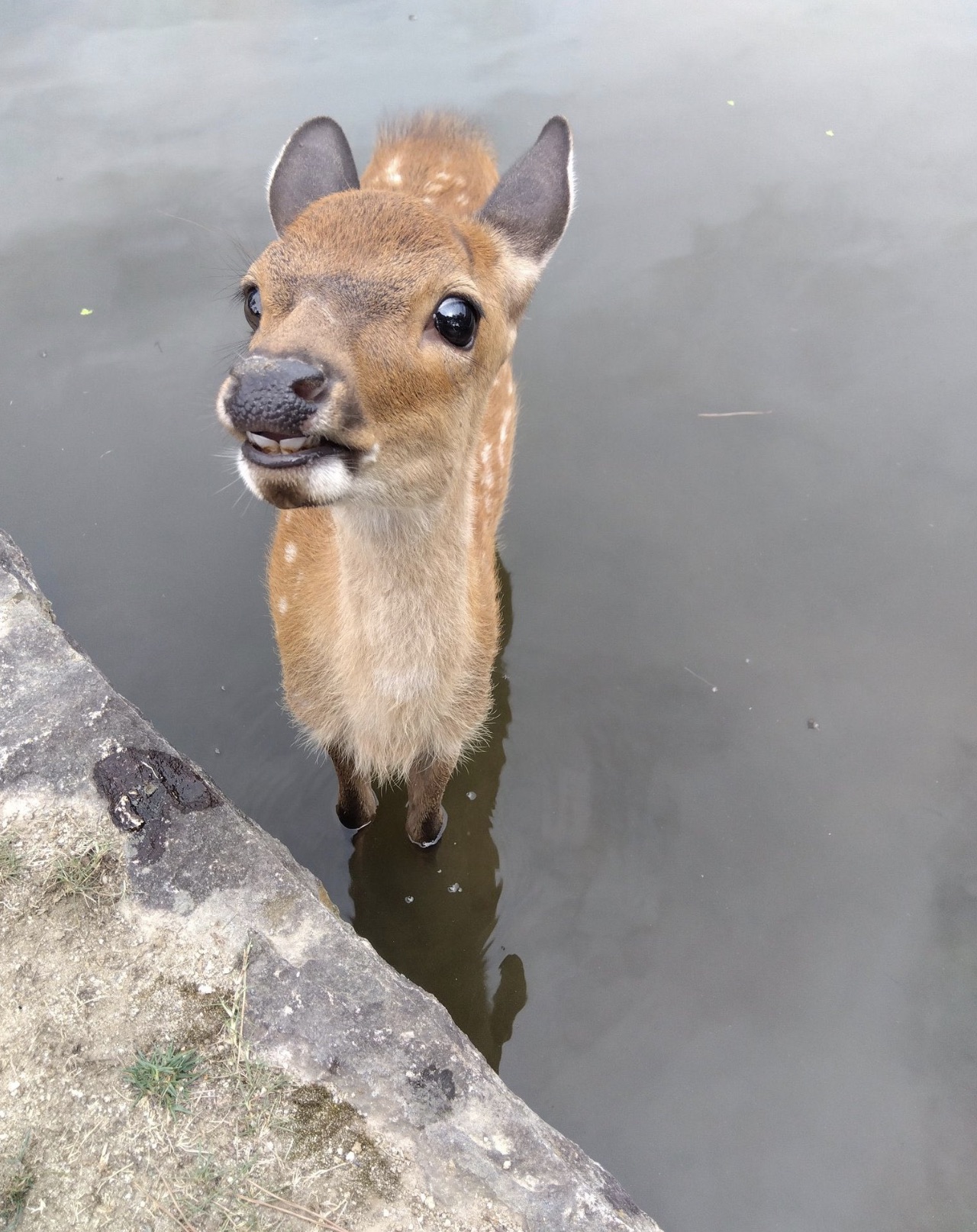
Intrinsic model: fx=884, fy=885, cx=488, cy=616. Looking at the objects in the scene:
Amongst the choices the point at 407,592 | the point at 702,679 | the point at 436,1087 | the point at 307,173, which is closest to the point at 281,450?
the point at 407,592

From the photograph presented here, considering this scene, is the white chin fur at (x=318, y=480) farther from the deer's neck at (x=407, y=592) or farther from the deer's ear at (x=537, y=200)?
the deer's ear at (x=537, y=200)

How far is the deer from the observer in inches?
60.3

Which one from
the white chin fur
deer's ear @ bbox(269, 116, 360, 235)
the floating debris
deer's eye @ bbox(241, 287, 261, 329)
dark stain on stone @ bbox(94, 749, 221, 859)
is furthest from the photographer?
the floating debris

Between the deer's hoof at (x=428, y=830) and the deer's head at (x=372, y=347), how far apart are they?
1.49m

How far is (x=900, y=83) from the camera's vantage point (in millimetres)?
5918

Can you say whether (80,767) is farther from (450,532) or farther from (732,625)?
(732,625)

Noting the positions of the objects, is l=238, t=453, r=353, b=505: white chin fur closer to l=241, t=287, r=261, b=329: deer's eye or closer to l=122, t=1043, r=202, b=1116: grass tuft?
l=241, t=287, r=261, b=329: deer's eye

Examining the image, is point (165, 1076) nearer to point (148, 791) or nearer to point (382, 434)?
point (148, 791)

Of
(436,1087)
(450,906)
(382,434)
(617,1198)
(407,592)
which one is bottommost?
(450,906)

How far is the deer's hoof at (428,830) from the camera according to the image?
10.2 feet

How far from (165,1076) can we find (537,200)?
215cm

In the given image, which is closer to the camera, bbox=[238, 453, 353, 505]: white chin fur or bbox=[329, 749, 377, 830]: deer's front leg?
bbox=[238, 453, 353, 505]: white chin fur

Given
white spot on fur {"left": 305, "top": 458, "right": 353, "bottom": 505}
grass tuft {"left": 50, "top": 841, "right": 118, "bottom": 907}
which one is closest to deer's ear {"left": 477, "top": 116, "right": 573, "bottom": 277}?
white spot on fur {"left": 305, "top": 458, "right": 353, "bottom": 505}

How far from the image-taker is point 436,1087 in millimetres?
1760
